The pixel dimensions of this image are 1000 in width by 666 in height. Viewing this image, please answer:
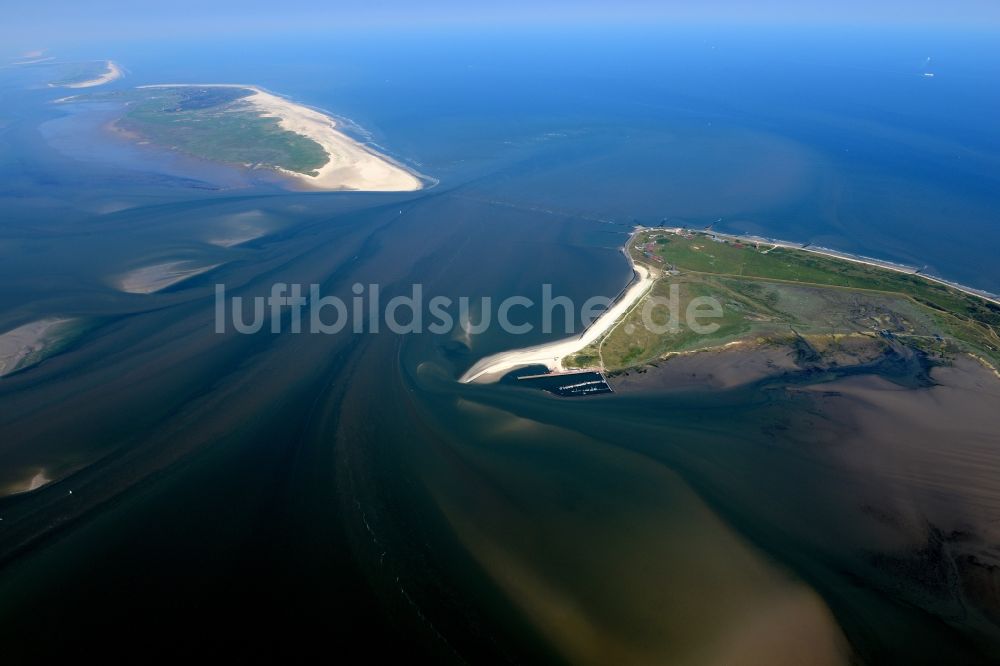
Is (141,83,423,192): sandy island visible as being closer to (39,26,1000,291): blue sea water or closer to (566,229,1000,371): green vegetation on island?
(39,26,1000,291): blue sea water

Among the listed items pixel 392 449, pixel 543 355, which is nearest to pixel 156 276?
pixel 392 449

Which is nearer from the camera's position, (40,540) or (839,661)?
(839,661)

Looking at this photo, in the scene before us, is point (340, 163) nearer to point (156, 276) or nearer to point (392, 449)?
point (156, 276)

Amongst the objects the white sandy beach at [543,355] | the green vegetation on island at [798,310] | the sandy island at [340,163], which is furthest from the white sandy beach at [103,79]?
the green vegetation on island at [798,310]

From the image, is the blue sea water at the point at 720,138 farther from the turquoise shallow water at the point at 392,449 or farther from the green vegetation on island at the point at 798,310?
the green vegetation on island at the point at 798,310

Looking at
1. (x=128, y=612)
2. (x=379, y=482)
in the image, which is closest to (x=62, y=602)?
(x=128, y=612)

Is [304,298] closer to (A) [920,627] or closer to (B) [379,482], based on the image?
(B) [379,482]
